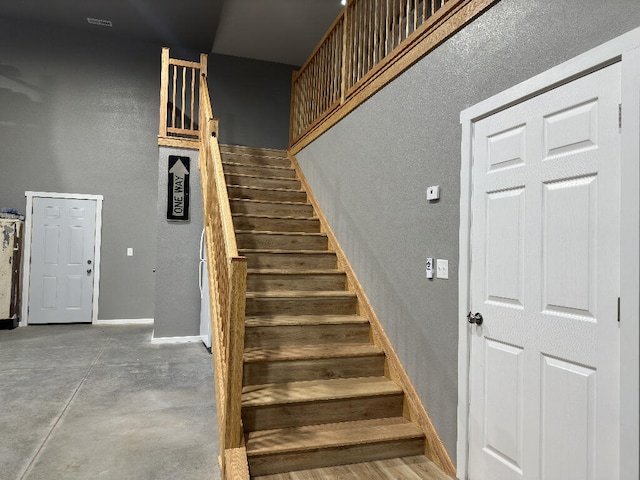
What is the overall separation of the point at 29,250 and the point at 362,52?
5553 millimetres

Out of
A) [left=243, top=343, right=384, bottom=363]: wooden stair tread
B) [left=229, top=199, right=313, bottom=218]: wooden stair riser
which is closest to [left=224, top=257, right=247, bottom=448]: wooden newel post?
[left=243, top=343, right=384, bottom=363]: wooden stair tread

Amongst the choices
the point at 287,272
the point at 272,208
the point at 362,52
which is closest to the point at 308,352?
the point at 287,272

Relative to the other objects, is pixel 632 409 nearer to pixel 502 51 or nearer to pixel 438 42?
pixel 502 51

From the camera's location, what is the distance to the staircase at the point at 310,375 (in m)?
2.23

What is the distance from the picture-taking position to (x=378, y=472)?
7.20ft

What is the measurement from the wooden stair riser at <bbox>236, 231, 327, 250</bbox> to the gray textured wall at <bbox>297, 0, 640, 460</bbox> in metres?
0.50

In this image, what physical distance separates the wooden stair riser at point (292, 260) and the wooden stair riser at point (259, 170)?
1432 millimetres

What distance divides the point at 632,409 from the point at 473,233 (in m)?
1.00

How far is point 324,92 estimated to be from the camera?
4.66 meters

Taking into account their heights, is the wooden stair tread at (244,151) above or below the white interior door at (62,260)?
above

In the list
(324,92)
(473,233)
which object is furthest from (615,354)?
(324,92)

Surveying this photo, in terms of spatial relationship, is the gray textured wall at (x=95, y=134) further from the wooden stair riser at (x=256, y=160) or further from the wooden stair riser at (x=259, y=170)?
the wooden stair riser at (x=259, y=170)

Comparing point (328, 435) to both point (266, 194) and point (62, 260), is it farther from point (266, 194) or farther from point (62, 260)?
point (62, 260)

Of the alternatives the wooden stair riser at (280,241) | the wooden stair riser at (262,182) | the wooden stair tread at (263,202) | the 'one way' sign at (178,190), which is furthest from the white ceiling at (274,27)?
the wooden stair riser at (280,241)
